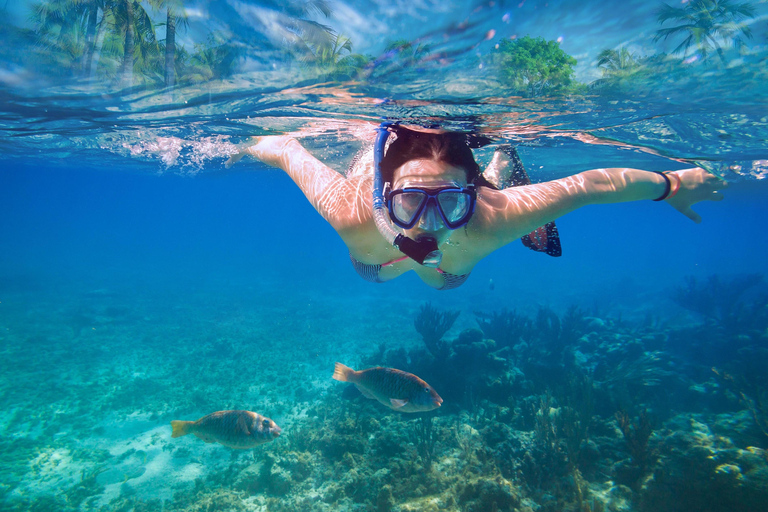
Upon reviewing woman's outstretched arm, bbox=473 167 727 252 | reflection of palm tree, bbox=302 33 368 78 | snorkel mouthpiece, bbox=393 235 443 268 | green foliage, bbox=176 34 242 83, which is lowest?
snorkel mouthpiece, bbox=393 235 443 268

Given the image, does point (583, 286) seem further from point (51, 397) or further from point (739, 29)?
point (51, 397)

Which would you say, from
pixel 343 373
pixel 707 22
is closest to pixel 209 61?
pixel 343 373

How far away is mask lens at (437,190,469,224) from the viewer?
2.31m

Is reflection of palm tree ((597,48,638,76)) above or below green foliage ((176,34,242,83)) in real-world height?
above

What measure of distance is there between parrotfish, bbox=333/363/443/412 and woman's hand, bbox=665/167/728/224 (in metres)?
3.26

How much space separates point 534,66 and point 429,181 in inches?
196

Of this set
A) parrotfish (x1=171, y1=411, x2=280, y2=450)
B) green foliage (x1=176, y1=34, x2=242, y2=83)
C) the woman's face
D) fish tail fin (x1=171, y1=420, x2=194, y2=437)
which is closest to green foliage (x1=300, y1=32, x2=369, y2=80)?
green foliage (x1=176, y1=34, x2=242, y2=83)

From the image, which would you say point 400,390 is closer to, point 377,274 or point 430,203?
point 377,274

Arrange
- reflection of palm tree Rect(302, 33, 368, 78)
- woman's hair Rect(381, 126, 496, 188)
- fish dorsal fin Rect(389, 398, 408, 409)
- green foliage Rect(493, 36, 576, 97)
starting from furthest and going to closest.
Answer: reflection of palm tree Rect(302, 33, 368, 78) → green foliage Rect(493, 36, 576, 97) → fish dorsal fin Rect(389, 398, 408, 409) → woman's hair Rect(381, 126, 496, 188)

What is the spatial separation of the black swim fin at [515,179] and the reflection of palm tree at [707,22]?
253 centimetres

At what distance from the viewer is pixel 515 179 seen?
16.7 feet

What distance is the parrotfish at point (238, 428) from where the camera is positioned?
4.55m

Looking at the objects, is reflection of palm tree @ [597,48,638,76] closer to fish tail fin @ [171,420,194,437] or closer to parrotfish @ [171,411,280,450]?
parrotfish @ [171,411,280,450]

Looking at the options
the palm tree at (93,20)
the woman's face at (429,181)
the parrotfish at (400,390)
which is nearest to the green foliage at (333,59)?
the palm tree at (93,20)
